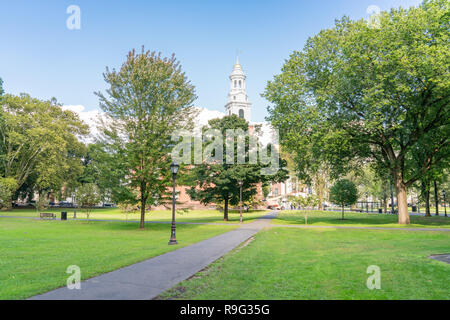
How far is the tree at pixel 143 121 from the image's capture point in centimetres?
2230

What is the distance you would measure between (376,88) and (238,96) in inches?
2671

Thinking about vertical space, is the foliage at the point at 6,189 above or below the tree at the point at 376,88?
below

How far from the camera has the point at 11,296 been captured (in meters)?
5.78

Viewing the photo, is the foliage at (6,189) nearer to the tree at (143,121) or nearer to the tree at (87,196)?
the tree at (87,196)

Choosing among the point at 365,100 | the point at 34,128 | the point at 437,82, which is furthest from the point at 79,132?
the point at 437,82

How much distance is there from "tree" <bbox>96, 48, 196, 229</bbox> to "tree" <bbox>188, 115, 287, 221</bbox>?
9.54 m

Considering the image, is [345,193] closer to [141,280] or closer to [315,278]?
[315,278]

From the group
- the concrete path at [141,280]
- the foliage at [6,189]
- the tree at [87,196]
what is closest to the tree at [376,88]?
the concrete path at [141,280]

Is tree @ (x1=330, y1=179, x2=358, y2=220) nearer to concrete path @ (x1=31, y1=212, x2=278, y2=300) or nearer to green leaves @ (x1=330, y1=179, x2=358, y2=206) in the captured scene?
green leaves @ (x1=330, y1=179, x2=358, y2=206)

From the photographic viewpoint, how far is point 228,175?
32875mm

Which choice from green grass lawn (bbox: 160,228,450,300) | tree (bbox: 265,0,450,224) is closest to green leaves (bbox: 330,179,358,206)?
tree (bbox: 265,0,450,224)

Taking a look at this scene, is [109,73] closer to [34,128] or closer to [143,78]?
[143,78]

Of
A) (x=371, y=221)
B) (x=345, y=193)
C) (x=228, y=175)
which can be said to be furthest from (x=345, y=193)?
(x=228, y=175)

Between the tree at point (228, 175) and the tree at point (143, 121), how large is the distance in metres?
9.54
